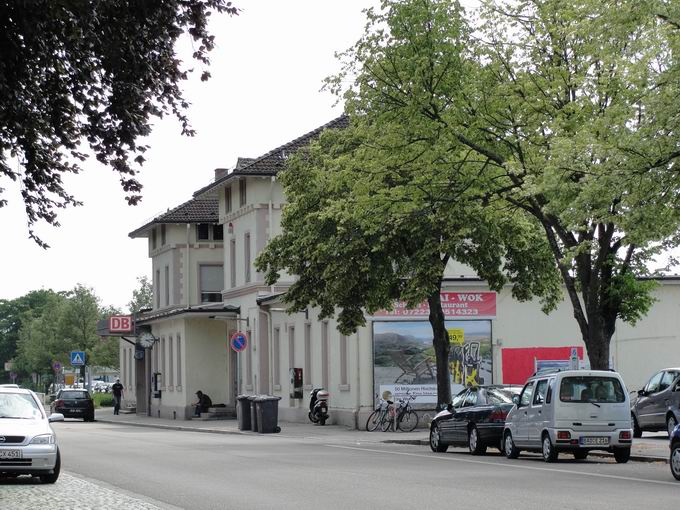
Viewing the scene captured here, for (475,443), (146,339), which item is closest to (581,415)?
(475,443)

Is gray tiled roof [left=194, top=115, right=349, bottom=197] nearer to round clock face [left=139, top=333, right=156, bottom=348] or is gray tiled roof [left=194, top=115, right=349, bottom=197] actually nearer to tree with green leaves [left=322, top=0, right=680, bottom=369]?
round clock face [left=139, top=333, right=156, bottom=348]

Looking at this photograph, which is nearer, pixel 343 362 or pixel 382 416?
pixel 382 416

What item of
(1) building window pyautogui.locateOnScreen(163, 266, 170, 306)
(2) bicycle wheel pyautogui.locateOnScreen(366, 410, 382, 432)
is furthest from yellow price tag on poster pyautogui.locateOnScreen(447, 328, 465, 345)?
(1) building window pyautogui.locateOnScreen(163, 266, 170, 306)

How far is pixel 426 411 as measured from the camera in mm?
41625

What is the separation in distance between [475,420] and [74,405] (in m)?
37.2

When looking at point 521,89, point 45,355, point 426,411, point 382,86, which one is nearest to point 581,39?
point 521,89

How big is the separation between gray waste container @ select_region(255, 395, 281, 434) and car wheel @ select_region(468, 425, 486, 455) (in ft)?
48.6

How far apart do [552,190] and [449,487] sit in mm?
8058

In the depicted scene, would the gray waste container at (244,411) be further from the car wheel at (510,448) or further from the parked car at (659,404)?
the car wheel at (510,448)

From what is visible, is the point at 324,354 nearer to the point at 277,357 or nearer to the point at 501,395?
the point at 277,357

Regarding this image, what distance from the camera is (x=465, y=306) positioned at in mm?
42656

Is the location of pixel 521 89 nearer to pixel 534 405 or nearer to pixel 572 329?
pixel 534 405

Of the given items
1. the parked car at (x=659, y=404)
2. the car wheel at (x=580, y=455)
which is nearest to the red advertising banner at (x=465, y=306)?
the parked car at (x=659, y=404)

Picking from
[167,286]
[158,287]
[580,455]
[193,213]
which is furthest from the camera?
[158,287]
